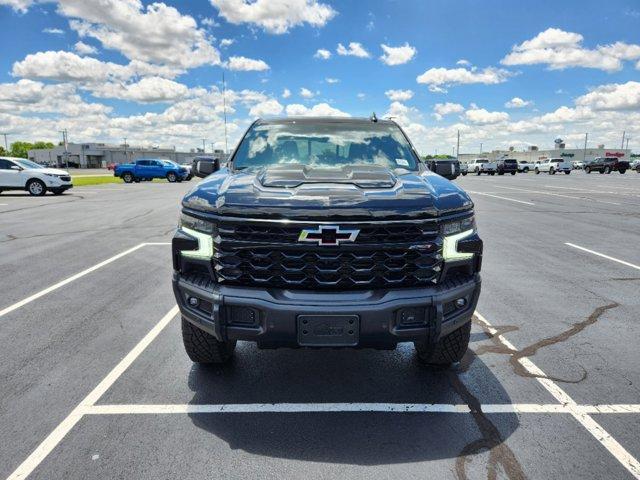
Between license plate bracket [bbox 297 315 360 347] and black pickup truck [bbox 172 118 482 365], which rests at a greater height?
black pickup truck [bbox 172 118 482 365]

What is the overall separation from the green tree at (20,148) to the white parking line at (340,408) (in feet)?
574

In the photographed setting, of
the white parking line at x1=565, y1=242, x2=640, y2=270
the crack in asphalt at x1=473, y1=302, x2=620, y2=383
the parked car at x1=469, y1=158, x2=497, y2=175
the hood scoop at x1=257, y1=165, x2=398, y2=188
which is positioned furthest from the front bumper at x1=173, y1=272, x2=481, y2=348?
the parked car at x1=469, y1=158, x2=497, y2=175

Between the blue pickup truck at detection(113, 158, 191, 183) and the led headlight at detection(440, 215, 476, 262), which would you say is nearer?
the led headlight at detection(440, 215, 476, 262)

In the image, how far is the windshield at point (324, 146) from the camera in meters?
4.04

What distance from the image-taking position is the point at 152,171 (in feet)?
114

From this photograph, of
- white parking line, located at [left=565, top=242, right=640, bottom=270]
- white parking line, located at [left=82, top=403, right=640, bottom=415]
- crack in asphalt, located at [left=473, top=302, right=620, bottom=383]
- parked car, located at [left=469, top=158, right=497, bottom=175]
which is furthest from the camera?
parked car, located at [left=469, top=158, right=497, bottom=175]

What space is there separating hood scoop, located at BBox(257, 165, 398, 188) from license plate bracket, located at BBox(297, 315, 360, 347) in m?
0.87

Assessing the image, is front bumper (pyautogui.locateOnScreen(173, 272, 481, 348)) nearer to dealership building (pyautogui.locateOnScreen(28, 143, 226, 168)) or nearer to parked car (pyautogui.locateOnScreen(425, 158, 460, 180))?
parked car (pyautogui.locateOnScreen(425, 158, 460, 180))

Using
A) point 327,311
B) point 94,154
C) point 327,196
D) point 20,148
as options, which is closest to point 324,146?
point 327,196

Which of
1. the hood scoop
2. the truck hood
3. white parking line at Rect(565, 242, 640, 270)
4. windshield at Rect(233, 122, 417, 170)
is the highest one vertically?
windshield at Rect(233, 122, 417, 170)

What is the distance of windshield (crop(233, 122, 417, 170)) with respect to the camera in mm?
4039

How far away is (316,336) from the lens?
2686 mm

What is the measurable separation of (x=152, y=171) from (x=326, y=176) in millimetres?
34297

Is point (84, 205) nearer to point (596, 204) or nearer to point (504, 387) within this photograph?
point (504, 387)
